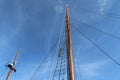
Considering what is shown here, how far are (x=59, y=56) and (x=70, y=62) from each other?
3914 millimetres

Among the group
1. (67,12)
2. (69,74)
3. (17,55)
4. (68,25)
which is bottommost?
(69,74)

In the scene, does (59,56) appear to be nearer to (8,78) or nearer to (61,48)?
(61,48)

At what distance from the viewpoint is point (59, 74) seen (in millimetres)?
18078

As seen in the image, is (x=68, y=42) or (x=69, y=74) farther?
(x=68, y=42)

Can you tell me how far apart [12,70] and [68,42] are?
31274mm

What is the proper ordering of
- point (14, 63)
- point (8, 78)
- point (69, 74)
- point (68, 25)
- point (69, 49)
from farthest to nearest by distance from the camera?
point (14, 63), point (8, 78), point (68, 25), point (69, 49), point (69, 74)

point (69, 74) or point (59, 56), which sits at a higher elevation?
point (59, 56)

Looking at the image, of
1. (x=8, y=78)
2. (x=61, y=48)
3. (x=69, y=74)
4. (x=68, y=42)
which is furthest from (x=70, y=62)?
(x=8, y=78)

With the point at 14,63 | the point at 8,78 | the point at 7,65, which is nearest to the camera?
the point at 8,78

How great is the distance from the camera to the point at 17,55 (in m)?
47.5

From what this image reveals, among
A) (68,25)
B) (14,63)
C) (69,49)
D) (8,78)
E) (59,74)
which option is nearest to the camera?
(69,49)

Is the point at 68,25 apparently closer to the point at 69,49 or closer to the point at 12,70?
the point at 69,49

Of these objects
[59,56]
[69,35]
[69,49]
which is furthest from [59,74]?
[69,35]

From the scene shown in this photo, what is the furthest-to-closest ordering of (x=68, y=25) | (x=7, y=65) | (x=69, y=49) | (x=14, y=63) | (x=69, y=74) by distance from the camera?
1. (x=14, y=63)
2. (x=7, y=65)
3. (x=68, y=25)
4. (x=69, y=49)
5. (x=69, y=74)
